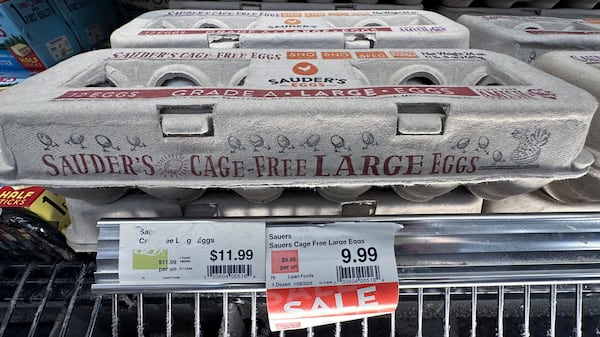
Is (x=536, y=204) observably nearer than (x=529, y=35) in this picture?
Yes

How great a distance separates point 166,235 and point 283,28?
1.70ft

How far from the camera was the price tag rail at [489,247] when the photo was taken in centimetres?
58

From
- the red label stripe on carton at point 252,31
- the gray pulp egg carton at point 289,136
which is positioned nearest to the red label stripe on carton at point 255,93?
the gray pulp egg carton at point 289,136

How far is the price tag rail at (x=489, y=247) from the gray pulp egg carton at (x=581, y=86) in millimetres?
47

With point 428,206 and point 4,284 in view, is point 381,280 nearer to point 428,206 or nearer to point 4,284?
point 428,206

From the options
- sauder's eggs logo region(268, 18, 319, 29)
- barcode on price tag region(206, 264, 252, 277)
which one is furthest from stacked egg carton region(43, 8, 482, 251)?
barcode on price tag region(206, 264, 252, 277)

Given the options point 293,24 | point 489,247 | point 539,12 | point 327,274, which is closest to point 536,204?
point 489,247

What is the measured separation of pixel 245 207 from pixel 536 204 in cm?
48

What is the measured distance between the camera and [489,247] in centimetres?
59

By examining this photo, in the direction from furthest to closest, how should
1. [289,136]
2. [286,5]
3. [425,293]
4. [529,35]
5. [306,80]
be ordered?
1. [286,5]
2. [529,35]
3. [425,293]
4. [306,80]
5. [289,136]

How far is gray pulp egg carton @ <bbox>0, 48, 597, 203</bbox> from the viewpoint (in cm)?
49

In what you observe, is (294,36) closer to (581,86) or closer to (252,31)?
(252,31)

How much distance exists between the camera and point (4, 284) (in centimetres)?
77

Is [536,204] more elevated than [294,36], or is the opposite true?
[294,36]
